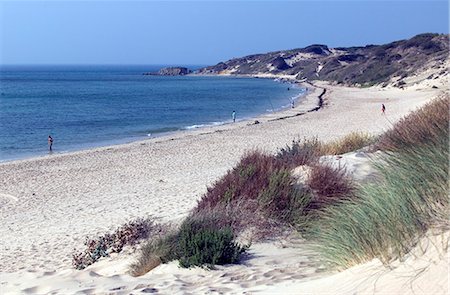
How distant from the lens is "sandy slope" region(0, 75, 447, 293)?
591cm

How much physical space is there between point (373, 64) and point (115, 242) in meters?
83.1

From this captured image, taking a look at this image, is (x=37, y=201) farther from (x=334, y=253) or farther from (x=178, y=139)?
(x=178, y=139)

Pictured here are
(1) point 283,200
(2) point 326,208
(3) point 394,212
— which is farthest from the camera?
(1) point 283,200

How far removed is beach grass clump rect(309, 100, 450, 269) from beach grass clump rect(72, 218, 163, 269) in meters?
2.89

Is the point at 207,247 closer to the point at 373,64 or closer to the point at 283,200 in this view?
the point at 283,200

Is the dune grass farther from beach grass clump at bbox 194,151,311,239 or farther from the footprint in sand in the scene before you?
the footprint in sand

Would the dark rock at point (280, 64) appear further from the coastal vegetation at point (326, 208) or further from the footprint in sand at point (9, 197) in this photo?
the coastal vegetation at point (326, 208)

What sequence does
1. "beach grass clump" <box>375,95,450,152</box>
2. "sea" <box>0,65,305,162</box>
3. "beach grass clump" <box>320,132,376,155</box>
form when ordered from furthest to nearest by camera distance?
"sea" <box>0,65,305,162</box>
"beach grass clump" <box>320,132,376,155</box>
"beach grass clump" <box>375,95,450,152</box>

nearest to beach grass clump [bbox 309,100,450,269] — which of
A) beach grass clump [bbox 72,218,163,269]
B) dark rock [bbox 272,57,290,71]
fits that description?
beach grass clump [bbox 72,218,163,269]

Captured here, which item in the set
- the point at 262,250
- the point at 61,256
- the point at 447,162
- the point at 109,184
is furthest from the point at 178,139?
the point at 447,162

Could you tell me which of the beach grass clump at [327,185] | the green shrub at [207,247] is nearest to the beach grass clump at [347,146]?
the beach grass clump at [327,185]

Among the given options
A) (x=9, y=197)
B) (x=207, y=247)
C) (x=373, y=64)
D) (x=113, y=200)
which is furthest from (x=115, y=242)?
(x=373, y=64)

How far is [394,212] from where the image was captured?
4.71 m

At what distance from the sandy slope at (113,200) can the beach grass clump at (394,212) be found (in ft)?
1.82
